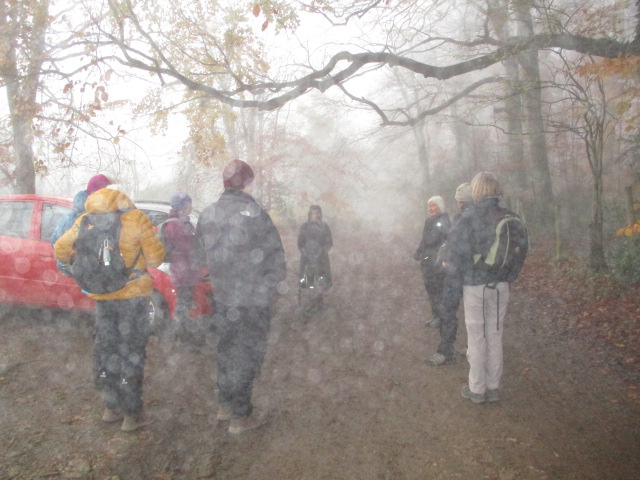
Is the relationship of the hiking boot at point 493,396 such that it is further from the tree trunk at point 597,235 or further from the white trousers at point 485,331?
the tree trunk at point 597,235

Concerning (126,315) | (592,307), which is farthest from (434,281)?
(126,315)

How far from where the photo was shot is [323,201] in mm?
20891

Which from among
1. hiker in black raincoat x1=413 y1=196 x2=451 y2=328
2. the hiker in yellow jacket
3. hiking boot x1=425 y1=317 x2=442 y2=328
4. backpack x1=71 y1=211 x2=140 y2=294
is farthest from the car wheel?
hiking boot x1=425 y1=317 x2=442 y2=328

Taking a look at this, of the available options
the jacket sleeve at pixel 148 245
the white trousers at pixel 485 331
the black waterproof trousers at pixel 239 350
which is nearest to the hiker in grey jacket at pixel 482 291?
the white trousers at pixel 485 331

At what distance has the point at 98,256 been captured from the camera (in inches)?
137

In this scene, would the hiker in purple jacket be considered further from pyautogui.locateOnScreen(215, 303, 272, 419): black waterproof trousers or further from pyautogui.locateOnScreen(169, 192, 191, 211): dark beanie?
pyautogui.locateOnScreen(215, 303, 272, 419): black waterproof trousers

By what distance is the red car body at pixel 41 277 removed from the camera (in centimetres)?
555

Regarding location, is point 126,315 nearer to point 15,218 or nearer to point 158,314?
point 158,314

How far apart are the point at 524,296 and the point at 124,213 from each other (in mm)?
7759

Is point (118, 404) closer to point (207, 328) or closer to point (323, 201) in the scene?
point (207, 328)

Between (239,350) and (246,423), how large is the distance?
0.66 metres

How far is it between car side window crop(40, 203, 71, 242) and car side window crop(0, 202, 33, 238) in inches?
7.6

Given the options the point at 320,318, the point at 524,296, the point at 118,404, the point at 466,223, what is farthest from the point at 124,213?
the point at 524,296

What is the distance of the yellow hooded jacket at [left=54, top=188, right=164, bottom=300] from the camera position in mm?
3525
